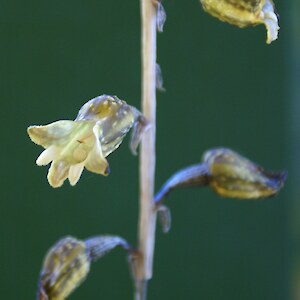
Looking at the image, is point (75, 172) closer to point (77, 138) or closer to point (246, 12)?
point (77, 138)

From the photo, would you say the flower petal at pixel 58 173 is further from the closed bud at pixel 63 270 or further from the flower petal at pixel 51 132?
the closed bud at pixel 63 270

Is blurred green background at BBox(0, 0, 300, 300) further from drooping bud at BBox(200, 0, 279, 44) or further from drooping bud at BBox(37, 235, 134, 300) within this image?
drooping bud at BBox(200, 0, 279, 44)

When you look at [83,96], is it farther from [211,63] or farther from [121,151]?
[211,63]

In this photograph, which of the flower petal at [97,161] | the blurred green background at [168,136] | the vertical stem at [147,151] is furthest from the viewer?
the blurred green background at [168,136]

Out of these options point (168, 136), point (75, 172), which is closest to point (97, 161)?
point (75, 172)

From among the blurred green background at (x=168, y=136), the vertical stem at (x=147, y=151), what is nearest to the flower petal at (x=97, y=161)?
the vertical stem at (x=147, y=151)

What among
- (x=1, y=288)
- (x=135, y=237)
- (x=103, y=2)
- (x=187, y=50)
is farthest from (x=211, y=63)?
(x=1, y=288)

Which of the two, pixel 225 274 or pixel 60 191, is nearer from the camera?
pixel 60 191
